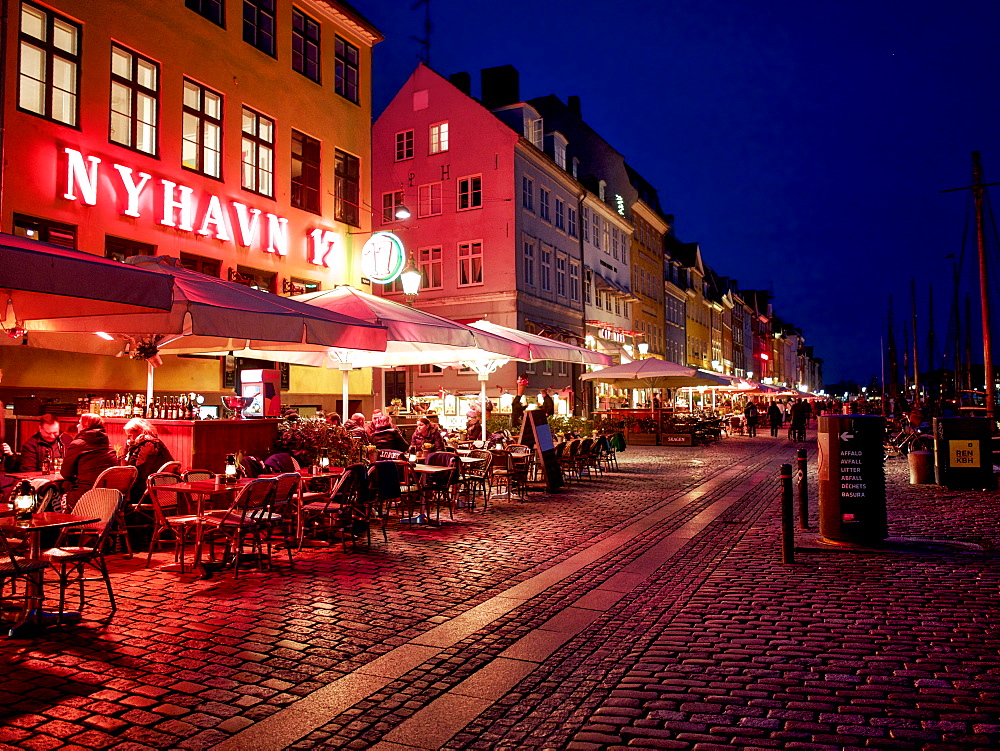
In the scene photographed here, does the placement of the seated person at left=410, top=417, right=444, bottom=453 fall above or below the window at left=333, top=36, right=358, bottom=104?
below

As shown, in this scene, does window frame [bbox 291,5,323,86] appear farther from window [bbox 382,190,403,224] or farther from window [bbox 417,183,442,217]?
window [bbox 382,190,403,224]

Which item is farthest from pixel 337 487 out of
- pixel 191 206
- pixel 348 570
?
pixel 191 206

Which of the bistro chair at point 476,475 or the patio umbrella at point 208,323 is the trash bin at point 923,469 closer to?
the bistro chair at point 476,475

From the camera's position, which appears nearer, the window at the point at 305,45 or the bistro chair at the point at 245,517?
the bistro chair at the point at 245,517

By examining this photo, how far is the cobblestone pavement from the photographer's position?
428 cm

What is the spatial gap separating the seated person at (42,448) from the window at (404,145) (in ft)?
91.8

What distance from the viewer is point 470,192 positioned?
1391 inches

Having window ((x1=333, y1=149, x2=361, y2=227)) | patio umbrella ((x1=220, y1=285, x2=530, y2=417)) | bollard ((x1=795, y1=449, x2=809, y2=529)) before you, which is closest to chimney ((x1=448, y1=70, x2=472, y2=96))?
window ((x1=333, y1=149, x2=361, y2=227))

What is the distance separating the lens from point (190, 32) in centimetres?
1828

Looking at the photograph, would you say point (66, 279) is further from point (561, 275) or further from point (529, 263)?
point (561, 275)

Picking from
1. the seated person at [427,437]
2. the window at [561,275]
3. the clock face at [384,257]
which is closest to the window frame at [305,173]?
the clock face at [384,257]

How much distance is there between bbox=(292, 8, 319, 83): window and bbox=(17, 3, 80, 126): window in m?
7.11

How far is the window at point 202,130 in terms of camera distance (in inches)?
723

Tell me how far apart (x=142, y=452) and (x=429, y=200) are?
2793cm
